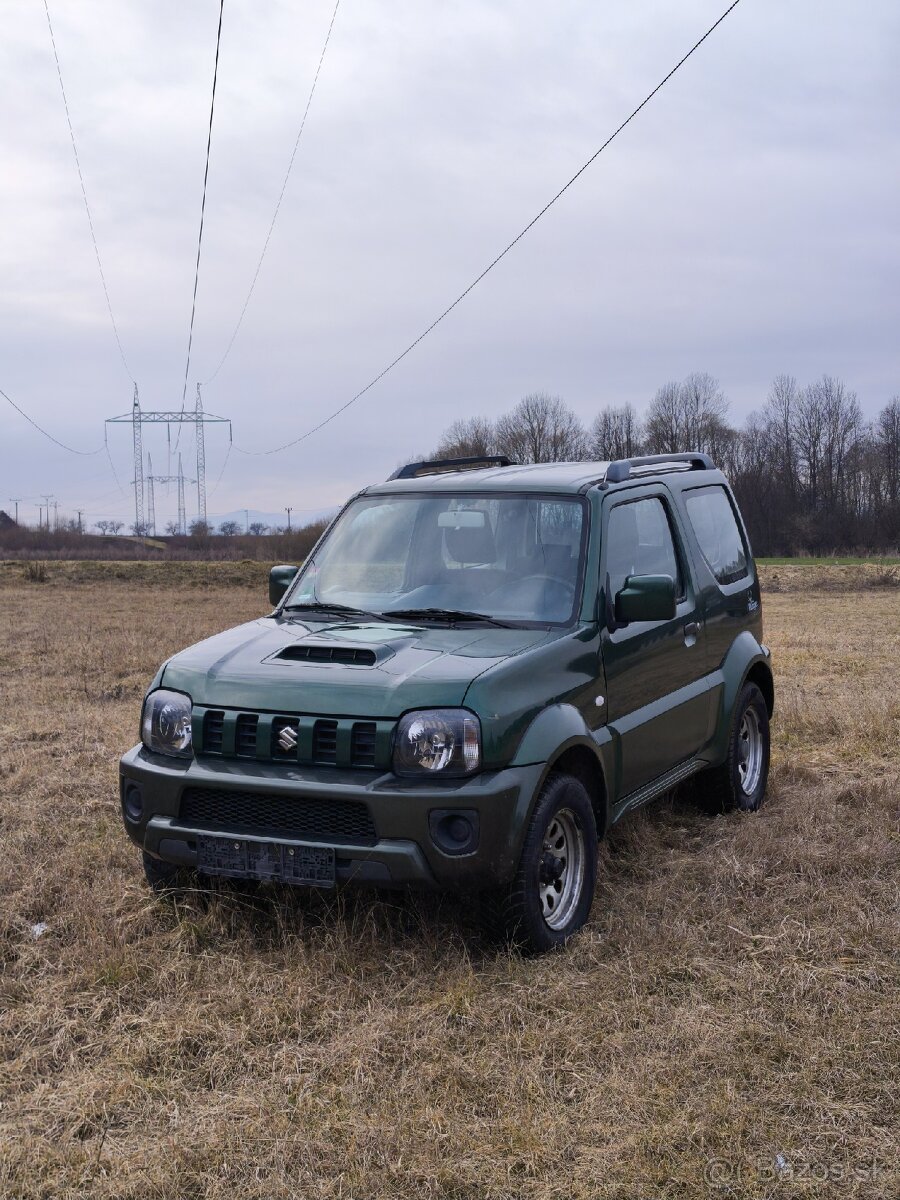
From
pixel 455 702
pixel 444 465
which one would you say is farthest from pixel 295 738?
pixel 444 465

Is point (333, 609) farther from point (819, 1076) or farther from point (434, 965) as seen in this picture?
point (819, 1076)

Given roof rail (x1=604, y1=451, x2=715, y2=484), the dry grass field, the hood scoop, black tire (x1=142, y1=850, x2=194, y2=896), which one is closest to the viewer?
the dry grass field

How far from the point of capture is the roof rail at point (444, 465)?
685 cm

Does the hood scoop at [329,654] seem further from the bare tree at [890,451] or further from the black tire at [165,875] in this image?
the bare tree at [890,451]

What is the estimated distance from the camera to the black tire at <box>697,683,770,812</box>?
6.75 metres

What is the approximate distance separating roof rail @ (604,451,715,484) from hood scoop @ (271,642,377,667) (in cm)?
159

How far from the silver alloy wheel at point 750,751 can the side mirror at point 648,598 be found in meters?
2.02

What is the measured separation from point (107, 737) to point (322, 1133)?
246 inches

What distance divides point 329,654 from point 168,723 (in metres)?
0.71

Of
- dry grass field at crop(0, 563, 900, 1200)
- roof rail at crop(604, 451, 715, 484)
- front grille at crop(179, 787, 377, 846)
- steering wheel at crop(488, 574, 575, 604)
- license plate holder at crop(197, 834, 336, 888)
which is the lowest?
dry grass field at crop(0, 563, 900, 1200)

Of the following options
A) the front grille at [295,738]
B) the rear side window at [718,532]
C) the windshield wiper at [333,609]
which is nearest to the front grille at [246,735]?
the front grille at [295,738]

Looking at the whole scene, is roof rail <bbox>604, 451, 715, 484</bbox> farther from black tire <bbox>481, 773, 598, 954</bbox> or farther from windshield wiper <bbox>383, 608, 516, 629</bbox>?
black tire <bbox>481, 773, 598, 954</bbox>

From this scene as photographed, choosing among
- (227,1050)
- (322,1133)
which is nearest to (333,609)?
(227,1050)

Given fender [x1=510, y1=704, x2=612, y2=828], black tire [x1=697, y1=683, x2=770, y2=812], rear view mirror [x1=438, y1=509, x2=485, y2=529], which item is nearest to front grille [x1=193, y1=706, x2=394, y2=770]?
fender [x1=510, y1=704, x2=612, y2=828]
